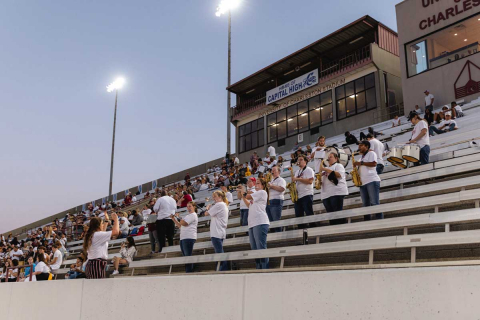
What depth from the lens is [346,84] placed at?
80.3 ft

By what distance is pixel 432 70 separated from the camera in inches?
709

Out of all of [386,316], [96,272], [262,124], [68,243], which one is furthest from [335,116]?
[386,316]

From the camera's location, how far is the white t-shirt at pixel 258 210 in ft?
21.7

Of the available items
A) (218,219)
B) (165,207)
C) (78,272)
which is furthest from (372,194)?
(78,272)

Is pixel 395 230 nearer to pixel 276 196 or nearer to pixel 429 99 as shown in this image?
pixel 276 196

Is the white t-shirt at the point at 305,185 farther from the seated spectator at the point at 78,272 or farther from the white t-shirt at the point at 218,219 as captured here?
the seated spectator at the point at 78,272

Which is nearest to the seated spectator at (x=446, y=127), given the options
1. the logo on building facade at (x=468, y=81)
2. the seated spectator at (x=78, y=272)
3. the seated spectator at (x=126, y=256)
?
the logo on building facade at (x=468, y=81)

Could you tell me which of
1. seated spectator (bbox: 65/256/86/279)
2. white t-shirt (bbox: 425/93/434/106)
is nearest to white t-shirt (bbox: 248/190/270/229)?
seated spectator (bbox: 65/256/86/279)

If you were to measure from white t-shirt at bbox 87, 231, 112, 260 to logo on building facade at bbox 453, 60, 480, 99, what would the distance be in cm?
1471

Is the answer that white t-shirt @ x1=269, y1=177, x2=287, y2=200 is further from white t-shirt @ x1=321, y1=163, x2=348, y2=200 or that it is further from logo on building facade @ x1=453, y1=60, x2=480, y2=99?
logo on building facade @ x1=453, y1=60, x2=480, y2=99

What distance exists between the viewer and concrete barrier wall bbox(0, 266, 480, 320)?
116 inches

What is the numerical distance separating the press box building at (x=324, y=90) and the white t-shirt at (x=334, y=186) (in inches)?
577

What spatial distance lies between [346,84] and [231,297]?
70.5 ft

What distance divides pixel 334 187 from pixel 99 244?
11.5 ft
